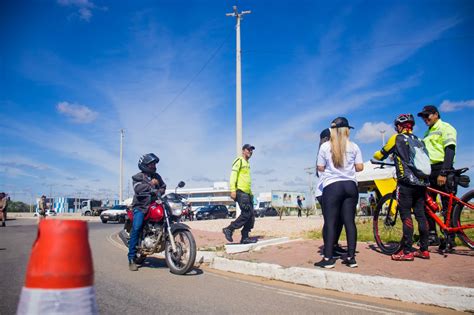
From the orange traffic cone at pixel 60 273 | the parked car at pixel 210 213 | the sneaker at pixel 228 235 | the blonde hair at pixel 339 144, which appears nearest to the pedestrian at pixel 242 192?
the sneaker at pixel 228 235

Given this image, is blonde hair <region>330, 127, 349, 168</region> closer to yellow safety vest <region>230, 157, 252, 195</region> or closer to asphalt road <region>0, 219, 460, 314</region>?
asphalt road <region>0, 219, 460, 314</region>

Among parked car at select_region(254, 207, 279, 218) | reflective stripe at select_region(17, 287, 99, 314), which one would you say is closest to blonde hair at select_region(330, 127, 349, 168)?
reflective stripe at select_region(17, 287, 99, 314)

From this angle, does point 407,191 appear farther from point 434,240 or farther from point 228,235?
point 228,235

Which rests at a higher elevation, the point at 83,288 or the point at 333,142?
the point at 333,142

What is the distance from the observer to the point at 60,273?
1.73 meters

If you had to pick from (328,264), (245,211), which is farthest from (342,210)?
(245,211)

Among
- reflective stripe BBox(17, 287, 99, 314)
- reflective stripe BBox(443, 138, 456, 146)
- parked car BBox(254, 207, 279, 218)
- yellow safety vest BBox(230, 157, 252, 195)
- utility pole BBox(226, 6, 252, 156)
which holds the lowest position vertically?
parked car BBox(254, 207, 279, 218)

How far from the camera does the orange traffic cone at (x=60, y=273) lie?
1656 millimetres

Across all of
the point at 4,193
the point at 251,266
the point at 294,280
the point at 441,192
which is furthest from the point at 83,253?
the point at 4,193

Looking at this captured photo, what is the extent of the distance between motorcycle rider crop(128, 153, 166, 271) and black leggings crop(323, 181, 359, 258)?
2790 mm

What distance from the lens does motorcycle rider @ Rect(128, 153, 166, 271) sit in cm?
586

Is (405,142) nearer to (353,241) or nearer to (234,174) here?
(353,241)

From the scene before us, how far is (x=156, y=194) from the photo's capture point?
5797 mm

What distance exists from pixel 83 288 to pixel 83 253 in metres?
0.18
